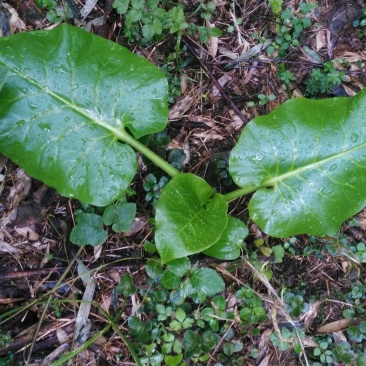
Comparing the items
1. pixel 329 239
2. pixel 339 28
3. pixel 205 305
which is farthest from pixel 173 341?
pixel 339 28

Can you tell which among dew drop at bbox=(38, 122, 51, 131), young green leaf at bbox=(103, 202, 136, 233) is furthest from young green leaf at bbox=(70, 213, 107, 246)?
dew drop at bbox=(38, 122, 51, 131)

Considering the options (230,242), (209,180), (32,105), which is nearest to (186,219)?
(230,242)

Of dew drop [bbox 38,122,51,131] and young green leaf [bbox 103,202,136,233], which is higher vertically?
dew drop [bbox 38,122,51,131]

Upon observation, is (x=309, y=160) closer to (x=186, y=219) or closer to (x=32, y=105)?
(x=186, y=219)

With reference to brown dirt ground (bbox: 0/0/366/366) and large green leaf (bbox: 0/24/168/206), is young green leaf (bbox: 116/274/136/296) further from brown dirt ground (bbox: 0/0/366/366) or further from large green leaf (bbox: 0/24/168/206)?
large green leaf (bbox: 0/24/168/206)

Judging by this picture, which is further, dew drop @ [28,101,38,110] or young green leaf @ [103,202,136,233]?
young green leaf @ [103,202,136,233]

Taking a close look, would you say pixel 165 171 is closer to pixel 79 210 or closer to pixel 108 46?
pixel 79 210

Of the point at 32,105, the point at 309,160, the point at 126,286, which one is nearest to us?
the point at 32,105
